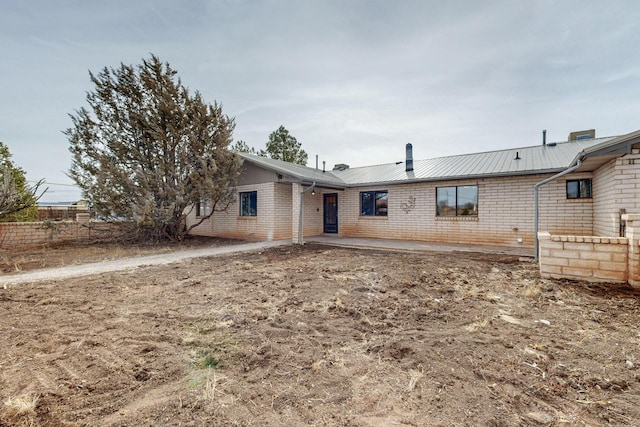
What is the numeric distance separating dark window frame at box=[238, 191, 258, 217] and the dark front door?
379cm

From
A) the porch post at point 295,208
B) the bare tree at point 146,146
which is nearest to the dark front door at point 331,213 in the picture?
the porch post at point 295,208

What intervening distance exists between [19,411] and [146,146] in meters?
11.1

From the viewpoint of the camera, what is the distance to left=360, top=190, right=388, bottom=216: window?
1286cm

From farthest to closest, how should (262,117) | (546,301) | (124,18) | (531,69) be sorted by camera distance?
(262,117)
(531,69)
(124,18)
(546,301)

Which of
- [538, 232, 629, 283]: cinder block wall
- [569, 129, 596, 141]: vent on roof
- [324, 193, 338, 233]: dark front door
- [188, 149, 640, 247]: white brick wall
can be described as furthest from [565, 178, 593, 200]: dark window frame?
[324, 193, 338, 233]: dark front door

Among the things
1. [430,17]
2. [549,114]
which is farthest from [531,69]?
[430,17]

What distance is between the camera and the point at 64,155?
10.6 metres

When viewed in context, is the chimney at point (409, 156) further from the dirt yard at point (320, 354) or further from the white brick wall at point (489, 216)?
the dirt yard at point (320, 354)

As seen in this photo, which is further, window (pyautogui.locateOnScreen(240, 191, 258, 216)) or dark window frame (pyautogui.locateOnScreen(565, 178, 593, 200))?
window (pyautogui.locateOnScreen(240, 191, 258, 216))

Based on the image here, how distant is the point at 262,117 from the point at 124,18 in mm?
10695

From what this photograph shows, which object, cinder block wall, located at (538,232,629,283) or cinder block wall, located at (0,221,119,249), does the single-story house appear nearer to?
cinder block wall, located at (538,232,629,283)

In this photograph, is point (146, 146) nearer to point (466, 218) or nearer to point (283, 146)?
point (466, 218)

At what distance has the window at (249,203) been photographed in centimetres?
1274

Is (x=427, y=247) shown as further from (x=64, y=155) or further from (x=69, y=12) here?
(x=64, y=155)
